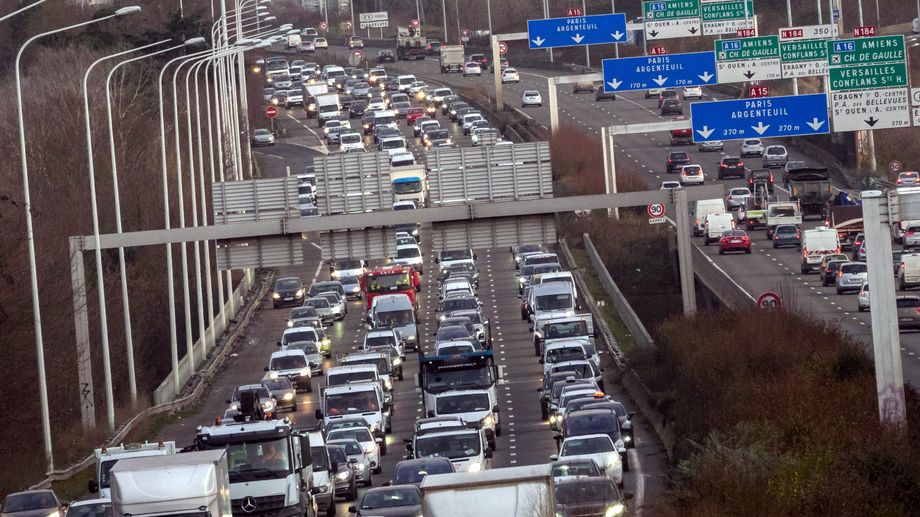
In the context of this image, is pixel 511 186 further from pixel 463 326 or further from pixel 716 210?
Answer: pixel 716 210

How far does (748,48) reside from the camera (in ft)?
168

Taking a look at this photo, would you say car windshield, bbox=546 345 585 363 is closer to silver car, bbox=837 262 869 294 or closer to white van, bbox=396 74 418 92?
silver car, bbox=837 262 869 294

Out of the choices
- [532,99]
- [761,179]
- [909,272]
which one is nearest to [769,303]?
[909,272]

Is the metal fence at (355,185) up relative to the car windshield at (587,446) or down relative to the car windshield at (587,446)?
up

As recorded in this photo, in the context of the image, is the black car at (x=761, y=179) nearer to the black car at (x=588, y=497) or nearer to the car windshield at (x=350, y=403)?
the car windshield at (x=350, y=403)

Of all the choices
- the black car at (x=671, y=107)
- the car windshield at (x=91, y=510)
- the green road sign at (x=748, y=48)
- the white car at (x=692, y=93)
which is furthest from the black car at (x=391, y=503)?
the white car at (x=692, y=93)

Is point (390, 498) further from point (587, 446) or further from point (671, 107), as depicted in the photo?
point (671, 107)

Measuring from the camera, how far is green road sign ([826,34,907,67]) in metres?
41.8

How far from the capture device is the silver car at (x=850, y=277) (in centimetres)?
6025

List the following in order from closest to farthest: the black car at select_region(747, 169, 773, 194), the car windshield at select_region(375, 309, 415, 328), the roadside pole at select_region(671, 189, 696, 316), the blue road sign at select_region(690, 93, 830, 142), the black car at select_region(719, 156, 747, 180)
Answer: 1. the roadside pole at select_region(671, 189, 696, 316)
2. the blue road sign at select_region(690, 93, 830, 142)
3. the car windshield at select_region(375, 309, 415, 328)
4. the black car at select_region(747, 169, 773, 194)
5. the black car at select_region(719, 156, 747, 180)

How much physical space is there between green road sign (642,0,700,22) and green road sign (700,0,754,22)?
193mm

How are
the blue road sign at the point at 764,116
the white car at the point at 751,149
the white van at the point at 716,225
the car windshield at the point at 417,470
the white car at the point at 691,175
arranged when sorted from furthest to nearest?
the white car at the point at 751,149 → the white car at the point at 691,175 → the white van at the point at 716,225 → the blue road sign at the point at 764,116 → the car windshield at the point at 417,470

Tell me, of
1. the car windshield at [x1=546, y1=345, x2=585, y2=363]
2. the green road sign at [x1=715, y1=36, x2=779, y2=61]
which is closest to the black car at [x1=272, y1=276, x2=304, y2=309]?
the car windshield at [x1=546, y1=345, x2=585, y2=363]

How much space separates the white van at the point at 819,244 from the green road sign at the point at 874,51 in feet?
76.9
